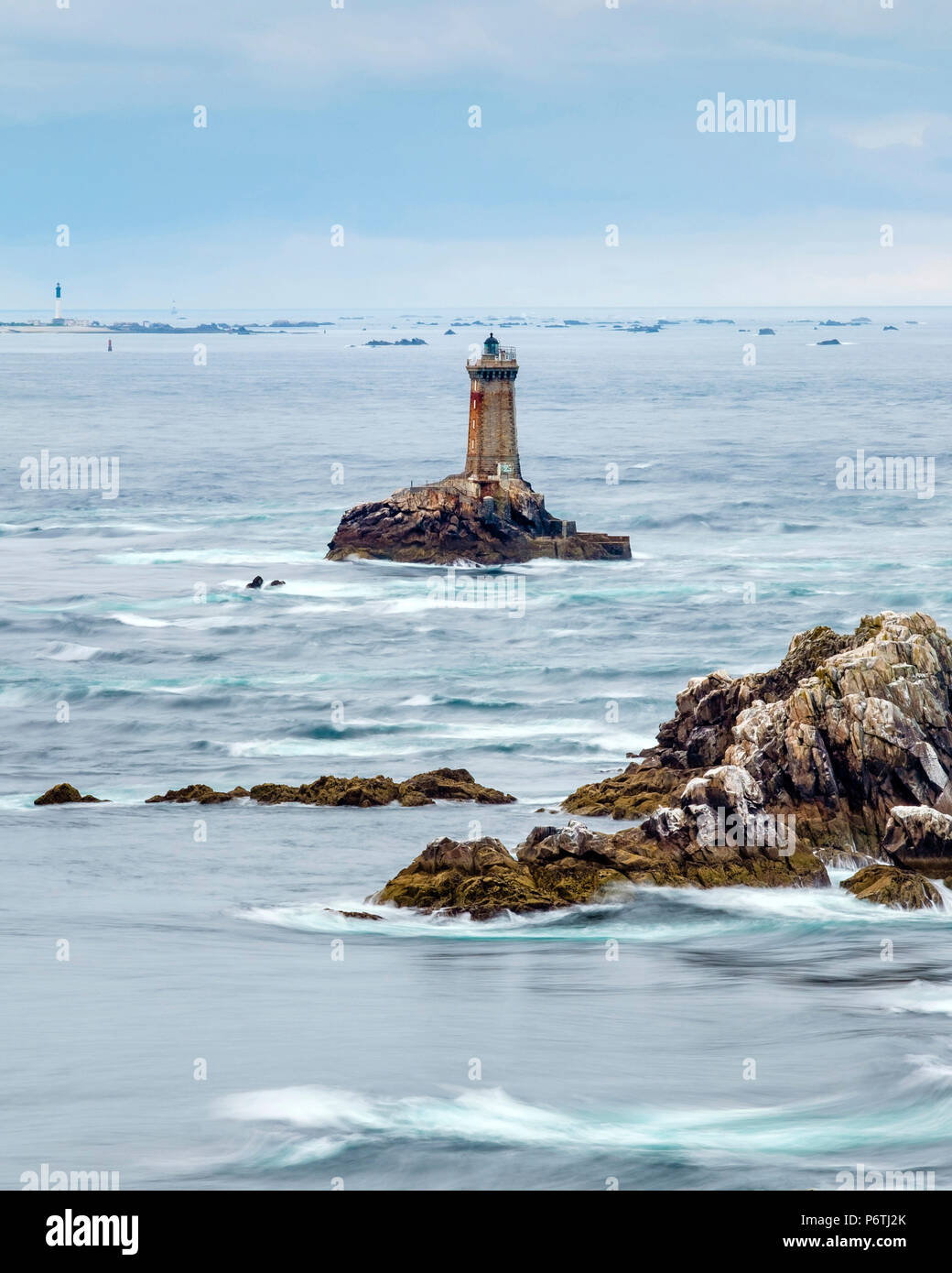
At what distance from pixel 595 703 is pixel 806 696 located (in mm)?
19113

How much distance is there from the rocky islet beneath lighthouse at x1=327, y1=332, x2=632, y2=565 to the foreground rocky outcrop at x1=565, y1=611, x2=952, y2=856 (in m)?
44.8

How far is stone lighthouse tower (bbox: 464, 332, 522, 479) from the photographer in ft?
288

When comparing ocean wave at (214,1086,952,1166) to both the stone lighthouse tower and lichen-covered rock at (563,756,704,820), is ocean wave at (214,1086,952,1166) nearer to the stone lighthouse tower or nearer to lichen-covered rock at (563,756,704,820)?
lichen-covered rock at (563,756,704,820)

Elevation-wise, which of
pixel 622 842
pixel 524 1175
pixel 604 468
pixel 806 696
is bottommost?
pixel 524 1175

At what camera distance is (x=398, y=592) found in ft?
264

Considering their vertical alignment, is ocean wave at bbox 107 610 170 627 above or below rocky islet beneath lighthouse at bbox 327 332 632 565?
below

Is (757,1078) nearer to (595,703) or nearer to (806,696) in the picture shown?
(806,696)

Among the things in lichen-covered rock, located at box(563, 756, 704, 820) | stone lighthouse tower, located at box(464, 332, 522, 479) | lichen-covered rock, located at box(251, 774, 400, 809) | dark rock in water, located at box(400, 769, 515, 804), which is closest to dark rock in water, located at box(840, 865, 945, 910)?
lichen-covered rock, located at box(563, 756, 704, 820)

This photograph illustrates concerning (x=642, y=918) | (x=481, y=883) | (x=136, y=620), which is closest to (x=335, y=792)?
(x=481, y=883)

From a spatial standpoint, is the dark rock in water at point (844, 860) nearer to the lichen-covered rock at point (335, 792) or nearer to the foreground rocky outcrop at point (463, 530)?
the lichen-covered rock at point (335, 792)

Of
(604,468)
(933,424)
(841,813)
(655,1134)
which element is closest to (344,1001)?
(655,1134)

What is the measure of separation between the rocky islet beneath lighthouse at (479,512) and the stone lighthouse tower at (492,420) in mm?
41

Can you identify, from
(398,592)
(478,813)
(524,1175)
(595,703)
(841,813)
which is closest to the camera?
(524,1175)

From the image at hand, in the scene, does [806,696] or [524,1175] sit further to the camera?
Answer: [806,696]
